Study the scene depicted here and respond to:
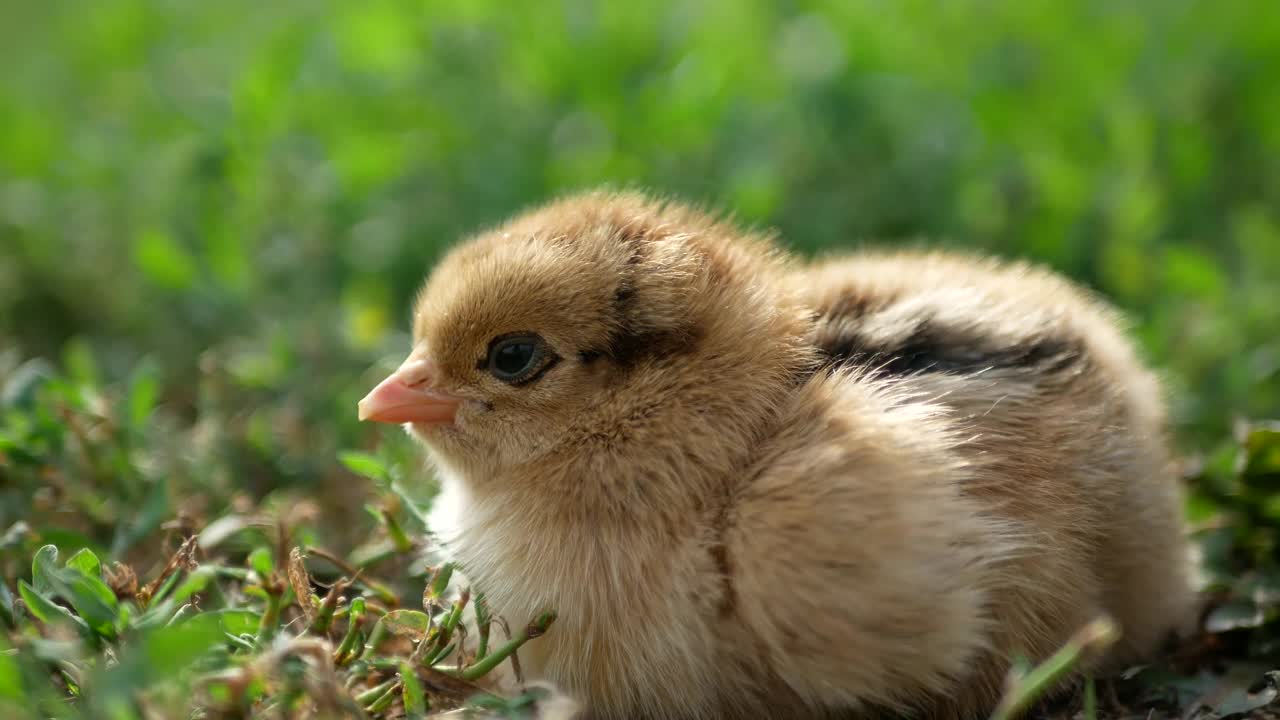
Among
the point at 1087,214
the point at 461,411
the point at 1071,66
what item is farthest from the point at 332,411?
the point at 1071,66

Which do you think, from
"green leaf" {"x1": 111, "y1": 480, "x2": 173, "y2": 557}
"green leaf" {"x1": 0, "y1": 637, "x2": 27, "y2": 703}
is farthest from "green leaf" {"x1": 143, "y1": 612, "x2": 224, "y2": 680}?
"green leaf" {"x1": 111, "y1": 480, "x2": 173, "y2": 557}

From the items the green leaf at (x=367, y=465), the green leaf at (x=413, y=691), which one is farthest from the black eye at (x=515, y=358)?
the green leaf at (x=413, y=691)

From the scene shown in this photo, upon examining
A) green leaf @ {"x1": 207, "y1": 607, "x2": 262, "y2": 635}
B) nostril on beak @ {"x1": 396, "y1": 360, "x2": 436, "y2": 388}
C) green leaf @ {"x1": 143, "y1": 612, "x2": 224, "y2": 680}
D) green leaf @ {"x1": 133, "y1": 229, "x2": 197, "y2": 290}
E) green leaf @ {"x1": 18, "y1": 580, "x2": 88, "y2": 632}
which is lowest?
green leaf @ {"x1": 143, "y1": 612, "x2": 224, "y2": 680}

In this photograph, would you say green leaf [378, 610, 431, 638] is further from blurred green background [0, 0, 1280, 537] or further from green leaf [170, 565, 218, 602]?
blurred green background [0, 0, 1280, 537]

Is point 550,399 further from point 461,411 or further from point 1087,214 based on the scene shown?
point 1087,214

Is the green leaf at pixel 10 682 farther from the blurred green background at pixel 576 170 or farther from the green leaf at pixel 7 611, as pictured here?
the blurred green background at pixel 576 170

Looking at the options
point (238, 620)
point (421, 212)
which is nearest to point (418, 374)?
point (238, 620)

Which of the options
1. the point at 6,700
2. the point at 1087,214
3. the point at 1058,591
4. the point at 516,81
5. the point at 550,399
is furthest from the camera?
the point at 516,81

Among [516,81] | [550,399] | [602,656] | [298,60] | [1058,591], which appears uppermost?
[298,60]
